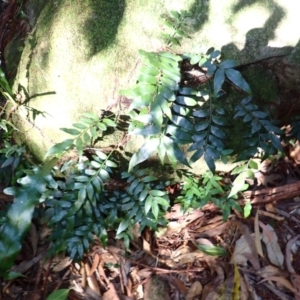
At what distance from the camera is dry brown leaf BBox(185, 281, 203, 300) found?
5.98 feet

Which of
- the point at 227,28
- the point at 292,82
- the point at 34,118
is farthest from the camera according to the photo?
the point at 34,118

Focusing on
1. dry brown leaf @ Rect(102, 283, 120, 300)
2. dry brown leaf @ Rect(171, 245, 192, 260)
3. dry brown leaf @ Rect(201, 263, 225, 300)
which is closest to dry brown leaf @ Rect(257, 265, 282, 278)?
dry brown leaf @ Rect(201, 263, 225, 300)

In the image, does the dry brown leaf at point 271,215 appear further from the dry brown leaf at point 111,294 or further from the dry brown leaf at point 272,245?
the dry brown leaf at point 111,294

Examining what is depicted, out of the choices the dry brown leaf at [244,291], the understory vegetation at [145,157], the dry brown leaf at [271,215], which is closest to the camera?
the understory vegetation at [145,157]

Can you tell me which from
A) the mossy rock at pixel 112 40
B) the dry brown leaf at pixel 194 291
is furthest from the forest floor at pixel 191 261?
the mossy rock at pixel 112 40

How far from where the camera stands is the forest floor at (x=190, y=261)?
1.84m

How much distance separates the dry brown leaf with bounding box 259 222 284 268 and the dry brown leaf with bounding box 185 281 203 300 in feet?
1.14

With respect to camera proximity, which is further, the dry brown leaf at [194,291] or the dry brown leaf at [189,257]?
the dry brown leaf at [189,257]

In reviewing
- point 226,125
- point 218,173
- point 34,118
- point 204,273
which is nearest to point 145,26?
point 226,125

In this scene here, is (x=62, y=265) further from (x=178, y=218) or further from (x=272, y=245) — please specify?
(x=272, y=245)

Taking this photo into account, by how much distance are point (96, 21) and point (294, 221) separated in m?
1.29

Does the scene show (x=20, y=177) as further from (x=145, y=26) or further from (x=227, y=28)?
(x=227, y=28)

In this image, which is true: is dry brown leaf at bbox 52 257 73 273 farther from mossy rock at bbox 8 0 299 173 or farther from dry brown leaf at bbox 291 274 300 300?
dry brown leaf at bbox 291 274 300 300

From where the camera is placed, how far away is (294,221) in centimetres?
202
